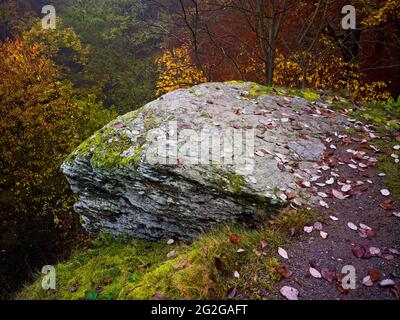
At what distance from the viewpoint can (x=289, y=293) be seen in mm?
3566

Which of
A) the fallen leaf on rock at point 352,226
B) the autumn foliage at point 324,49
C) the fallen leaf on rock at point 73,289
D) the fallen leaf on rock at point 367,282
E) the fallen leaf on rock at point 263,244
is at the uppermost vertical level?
the autumn foliage at point 324,49

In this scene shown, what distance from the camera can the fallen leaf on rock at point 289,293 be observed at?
354cm

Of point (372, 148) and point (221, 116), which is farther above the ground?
point (221, 116)

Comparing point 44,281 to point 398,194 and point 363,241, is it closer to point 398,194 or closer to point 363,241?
point 363,241

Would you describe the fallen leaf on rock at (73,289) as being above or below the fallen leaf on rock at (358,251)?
below

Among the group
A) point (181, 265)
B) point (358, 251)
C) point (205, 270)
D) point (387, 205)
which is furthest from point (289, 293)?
point (387, 205)

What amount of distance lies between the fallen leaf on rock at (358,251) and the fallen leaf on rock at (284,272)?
3.00 ft

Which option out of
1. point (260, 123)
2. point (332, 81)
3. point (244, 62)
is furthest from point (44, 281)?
point (244, 62)

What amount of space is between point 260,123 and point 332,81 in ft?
21.1

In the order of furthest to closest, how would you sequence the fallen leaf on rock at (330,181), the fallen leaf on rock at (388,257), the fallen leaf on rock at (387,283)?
the fallen leaf on rock at (330,181)
the fallen leaf on rock at (388,257)
the fallen leaf on rock at (387,283)

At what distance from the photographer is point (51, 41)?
19656 millimetres

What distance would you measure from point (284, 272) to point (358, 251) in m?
1.04

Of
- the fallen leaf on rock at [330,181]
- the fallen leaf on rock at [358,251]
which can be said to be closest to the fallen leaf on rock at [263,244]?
the fallen leaf on rock at [358,251]

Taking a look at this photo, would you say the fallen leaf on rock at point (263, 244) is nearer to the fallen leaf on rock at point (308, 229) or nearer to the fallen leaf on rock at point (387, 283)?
the fallen leaf on rock at point (308, 229)
